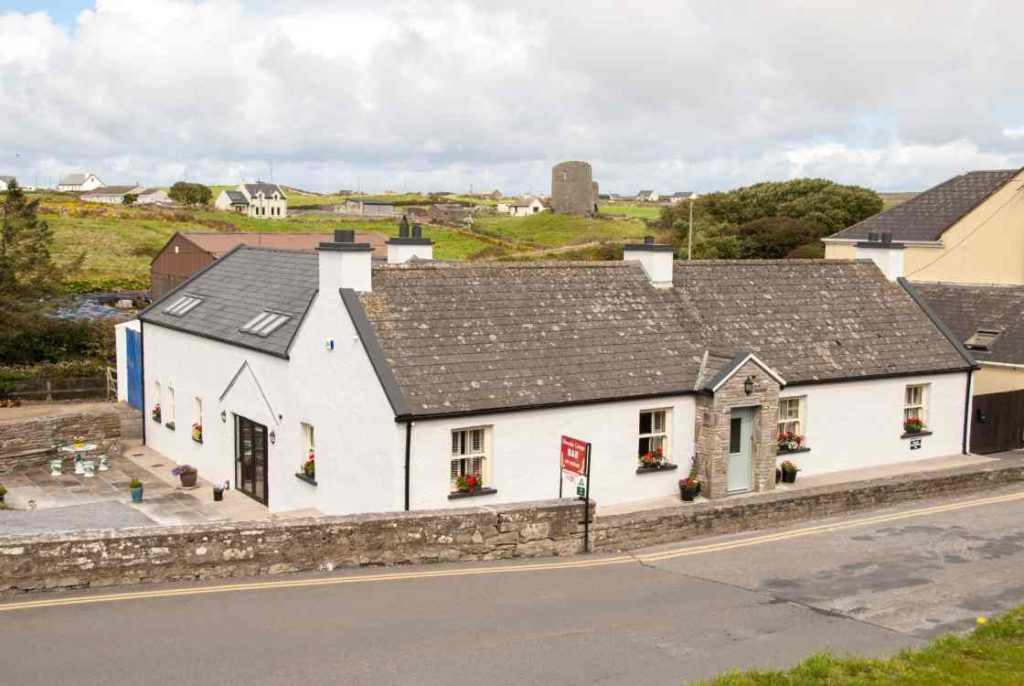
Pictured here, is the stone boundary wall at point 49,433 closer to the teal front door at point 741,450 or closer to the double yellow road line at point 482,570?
the double yellow road line at point 482,570

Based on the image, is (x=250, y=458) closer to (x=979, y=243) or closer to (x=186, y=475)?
(x=186, y=475)

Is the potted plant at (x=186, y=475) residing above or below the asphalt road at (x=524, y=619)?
below

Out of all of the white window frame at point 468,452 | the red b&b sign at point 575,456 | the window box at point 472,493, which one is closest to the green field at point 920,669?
the red b&b sign at point 575,456

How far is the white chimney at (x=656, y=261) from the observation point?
81.4 feet

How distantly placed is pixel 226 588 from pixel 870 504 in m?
12.8

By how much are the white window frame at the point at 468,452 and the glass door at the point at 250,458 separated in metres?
6.02

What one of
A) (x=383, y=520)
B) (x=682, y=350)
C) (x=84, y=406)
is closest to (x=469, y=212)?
(x=84, y=406)

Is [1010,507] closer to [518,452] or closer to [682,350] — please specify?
[682,350]

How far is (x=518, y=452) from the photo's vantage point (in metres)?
20.0

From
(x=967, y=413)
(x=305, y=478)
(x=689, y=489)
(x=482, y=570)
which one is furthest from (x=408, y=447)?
(x=967, y=413)

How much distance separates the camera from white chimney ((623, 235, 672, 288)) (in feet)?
81.4

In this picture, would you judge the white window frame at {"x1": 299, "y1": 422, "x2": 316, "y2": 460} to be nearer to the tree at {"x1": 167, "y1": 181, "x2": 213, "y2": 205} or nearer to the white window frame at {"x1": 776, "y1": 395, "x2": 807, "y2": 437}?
the white window frame at {"x1": 776, "y1": 395, "x2": 807, "y2": 437}

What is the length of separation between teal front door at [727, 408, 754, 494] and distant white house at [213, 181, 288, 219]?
366 feet

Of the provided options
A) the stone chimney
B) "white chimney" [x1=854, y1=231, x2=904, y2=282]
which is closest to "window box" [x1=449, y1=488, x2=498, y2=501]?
the stone chimney
